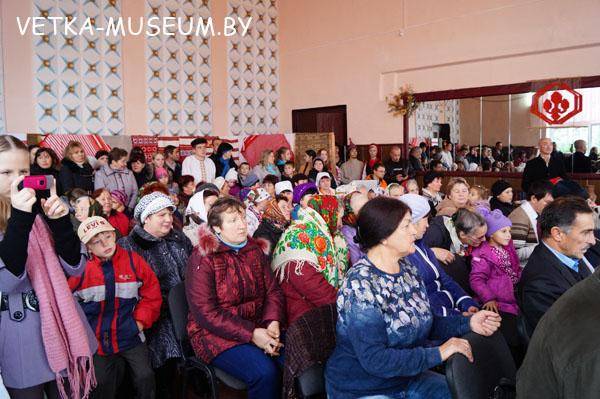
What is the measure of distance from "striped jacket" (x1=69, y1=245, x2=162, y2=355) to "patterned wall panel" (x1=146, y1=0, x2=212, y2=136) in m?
7.60

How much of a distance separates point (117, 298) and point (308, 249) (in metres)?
1.10

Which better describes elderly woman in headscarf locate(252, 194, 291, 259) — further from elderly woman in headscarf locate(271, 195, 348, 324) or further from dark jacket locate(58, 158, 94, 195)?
dark jacket locate(58, 158, 94, 195)

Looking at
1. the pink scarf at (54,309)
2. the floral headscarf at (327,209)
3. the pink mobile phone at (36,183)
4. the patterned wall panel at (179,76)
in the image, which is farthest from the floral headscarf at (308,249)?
the patterned wall panel at (179,76)

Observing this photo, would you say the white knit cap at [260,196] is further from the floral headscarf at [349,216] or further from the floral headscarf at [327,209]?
the floral headscarf at [327,209]

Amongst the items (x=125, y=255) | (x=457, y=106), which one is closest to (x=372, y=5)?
(x=457, y=106)

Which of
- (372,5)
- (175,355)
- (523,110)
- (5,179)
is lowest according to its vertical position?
(175,355)

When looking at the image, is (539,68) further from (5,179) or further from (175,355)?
(5,179)

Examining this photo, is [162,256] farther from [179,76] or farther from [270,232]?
[179,76]

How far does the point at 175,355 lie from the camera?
290 cm

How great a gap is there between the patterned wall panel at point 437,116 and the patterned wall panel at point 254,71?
12.0 feet

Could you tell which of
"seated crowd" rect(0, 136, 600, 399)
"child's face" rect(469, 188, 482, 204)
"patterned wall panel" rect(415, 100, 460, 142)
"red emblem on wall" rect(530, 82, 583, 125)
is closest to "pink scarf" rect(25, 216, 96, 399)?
"seated crowd" rect(0, 136, 600, 399)

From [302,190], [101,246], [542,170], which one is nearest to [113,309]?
[101,246]

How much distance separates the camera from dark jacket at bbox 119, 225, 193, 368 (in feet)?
9.55

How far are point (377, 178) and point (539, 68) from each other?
3.12m
